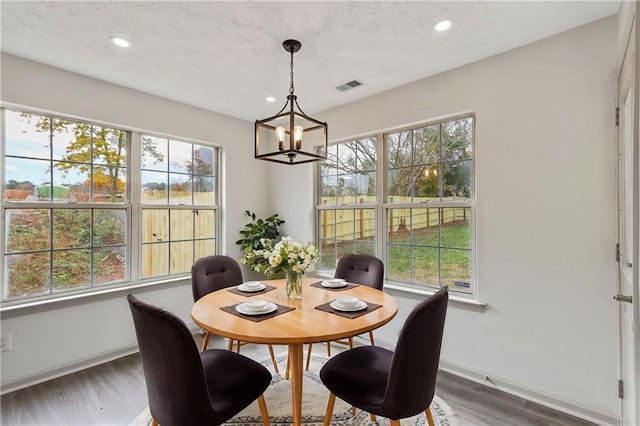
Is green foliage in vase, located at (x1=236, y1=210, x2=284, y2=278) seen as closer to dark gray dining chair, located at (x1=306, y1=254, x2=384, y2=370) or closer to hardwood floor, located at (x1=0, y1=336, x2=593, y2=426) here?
dark gray dining chair, located at (x1=306, y1=254, x2=384, y2=370)

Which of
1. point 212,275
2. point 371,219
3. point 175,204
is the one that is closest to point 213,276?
point 212,275

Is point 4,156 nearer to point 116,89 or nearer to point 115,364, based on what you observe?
point 116,89

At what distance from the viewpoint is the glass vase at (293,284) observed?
7.03 ft

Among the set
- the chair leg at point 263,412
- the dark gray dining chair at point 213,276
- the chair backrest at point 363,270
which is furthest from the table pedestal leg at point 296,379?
the chair backrest at point 363,270

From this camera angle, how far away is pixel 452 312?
268 cm

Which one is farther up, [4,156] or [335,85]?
[335,85]

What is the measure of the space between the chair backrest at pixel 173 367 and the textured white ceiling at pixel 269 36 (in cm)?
183

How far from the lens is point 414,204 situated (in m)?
3.04

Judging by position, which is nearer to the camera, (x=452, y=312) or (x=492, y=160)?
(x=492, y=160)

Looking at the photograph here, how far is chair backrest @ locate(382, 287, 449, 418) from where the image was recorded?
4.47 ft

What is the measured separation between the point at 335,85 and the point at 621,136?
2216 millimetres

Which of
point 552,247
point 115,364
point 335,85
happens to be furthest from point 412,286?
point 115,364

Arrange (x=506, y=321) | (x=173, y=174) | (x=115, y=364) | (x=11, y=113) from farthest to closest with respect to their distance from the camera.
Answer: (x=173, y=174)
(x=115, y=364)
(x=11, y=113)
(x=506, y=321)

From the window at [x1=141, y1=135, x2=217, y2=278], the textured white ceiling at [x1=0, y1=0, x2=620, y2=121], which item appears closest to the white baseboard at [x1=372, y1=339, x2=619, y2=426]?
the textured white ceiling at [x1=0, y1=0, x2=620, y2=121]
